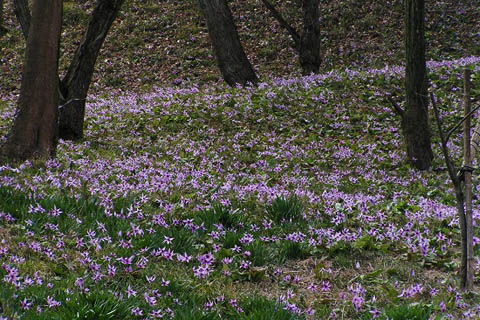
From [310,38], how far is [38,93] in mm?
10562

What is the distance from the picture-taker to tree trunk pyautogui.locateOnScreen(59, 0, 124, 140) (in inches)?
388

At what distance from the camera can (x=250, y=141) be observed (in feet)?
33.5

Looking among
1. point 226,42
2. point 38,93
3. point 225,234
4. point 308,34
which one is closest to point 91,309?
point 225,234

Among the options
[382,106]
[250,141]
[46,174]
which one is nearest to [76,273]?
[46,174]

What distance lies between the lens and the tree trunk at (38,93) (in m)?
7.50

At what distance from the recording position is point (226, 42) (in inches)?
555

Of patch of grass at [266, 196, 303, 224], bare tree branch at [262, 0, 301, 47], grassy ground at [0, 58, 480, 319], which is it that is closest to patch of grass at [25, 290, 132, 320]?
grassy ground at [0, 58, 480, 319]

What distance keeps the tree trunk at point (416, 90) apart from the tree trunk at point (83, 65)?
5.75 meters

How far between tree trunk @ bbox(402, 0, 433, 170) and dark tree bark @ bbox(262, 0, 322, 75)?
720 centimetres

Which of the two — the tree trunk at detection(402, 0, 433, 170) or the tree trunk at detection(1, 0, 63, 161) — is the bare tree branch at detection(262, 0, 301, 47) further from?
the tree trunk at detection(1, 0, 63, 161)

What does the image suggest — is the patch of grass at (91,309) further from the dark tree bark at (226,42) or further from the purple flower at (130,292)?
the dark tree bark at (226,42)

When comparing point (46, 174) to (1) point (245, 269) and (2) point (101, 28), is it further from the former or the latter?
(2) point (101, 28)

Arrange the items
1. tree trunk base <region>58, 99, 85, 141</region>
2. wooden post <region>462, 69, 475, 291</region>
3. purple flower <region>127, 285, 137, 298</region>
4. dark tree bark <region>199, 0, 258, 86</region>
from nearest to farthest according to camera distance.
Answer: purple flower <region>127, 285, 137, 298</region> → wooden post <region>462, 69, 475, 291</region> → tree trunk base <region>58, 99, 85, 141</region> → dark tree bark <region>199, 0, 258, 86</region>

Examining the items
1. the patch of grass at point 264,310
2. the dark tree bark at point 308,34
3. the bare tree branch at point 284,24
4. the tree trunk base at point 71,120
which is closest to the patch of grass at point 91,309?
the patch of grass at point 264,310
